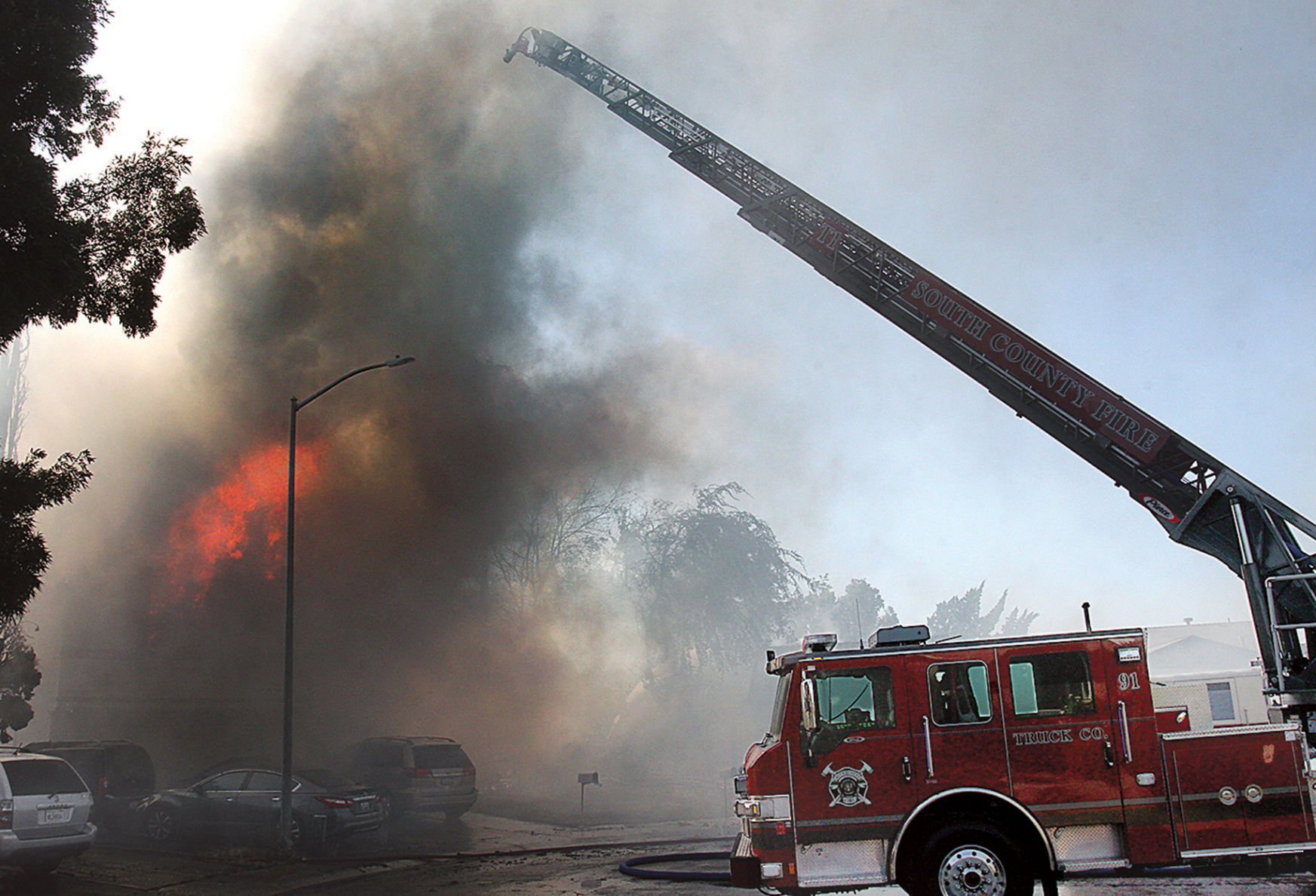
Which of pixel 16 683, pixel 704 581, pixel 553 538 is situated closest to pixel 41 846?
pixel 16 683

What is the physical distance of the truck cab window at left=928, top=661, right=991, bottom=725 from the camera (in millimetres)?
7613

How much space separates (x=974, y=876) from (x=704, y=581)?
103 feet

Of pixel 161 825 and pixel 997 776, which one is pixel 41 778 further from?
pixel 997 776

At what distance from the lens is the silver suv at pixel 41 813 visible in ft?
36.3

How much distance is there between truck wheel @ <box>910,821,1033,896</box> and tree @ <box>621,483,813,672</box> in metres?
29.9

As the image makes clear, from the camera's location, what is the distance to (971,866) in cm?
730

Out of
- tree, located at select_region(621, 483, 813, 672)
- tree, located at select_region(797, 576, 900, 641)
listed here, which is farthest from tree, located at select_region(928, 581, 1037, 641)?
tree, located at select_region(621, 483, 813, 672)

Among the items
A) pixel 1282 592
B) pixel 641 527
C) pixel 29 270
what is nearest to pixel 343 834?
pixel 29 270

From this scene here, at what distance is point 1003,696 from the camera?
761 cm

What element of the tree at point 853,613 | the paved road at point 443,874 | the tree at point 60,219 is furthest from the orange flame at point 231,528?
the tree at point 853,613

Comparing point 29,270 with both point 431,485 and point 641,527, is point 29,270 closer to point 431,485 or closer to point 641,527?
point 431,485

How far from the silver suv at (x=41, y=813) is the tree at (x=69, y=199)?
525 cm

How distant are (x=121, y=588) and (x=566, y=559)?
46.1 ft

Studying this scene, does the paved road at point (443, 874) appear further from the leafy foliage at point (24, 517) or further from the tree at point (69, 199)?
the tree at point (69, 199)
